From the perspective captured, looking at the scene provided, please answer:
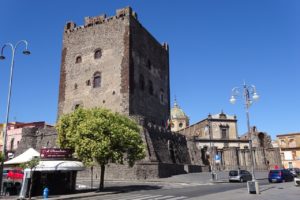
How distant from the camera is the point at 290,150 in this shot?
70.6 m

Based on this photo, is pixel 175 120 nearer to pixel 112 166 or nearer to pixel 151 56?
pixel 151 56

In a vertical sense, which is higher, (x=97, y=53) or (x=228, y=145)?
(x=97, y=53)

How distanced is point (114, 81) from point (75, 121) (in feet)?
54.3

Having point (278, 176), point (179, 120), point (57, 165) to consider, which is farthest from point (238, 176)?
point (179, 120)

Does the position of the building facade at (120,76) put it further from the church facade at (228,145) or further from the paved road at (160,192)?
the paved road at (160,192)

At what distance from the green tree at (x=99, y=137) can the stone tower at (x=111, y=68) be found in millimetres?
14159

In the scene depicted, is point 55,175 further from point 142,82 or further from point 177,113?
point 177,113

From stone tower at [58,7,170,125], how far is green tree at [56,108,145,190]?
46.5ft

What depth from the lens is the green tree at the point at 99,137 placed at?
21.4 m

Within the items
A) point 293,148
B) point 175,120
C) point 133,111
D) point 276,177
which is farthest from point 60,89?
point 293,148

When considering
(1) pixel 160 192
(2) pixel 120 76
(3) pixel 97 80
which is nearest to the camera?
(1) pixel 160 192

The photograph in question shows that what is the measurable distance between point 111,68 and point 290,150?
162 feet

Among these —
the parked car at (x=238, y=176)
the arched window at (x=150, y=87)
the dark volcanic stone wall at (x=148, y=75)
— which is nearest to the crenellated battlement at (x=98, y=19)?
the dark volcanic stone wall at (x=148, y=75)

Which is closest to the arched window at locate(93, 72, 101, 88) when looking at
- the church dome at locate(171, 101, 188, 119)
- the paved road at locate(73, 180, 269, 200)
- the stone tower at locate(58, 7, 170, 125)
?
the stone tower at locate(58, 7, 170, 125)
